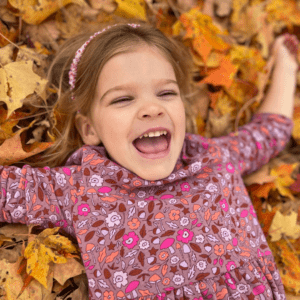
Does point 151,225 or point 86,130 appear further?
point 86,130

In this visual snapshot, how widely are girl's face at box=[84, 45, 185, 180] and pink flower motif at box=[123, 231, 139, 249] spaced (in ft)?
0.69

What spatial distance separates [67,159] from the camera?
1.32 meters

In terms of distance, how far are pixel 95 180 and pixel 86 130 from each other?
0.88ft

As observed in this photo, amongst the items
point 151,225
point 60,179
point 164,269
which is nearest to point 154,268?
point 164,269

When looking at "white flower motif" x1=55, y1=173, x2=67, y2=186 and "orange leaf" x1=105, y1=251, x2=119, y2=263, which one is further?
"white flower motif" x1=55, y1=173, x2=67, y2=186

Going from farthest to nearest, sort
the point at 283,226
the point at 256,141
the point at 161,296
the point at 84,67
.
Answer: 1. the point at 256,141
2. the point at 283,226
3. the point at 84,67
4. the point at 161,296

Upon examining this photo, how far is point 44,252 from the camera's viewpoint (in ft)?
3.36

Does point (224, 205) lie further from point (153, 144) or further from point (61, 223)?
point (61, 223)

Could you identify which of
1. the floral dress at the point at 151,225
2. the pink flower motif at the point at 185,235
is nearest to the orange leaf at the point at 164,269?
the floral dress at the point at 151,225

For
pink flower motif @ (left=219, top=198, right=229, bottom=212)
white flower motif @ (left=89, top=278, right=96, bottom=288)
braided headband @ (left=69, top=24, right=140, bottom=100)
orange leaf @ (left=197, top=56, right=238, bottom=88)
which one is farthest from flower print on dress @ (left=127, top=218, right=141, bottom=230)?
orange leaf @ (left=197, top=56, right=238, bottom=88)

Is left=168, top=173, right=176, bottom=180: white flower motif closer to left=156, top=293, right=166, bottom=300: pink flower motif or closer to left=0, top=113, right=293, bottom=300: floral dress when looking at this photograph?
left=0, top=113, right=293, bottom=300: floral dress

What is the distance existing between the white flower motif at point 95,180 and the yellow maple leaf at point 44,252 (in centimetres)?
21

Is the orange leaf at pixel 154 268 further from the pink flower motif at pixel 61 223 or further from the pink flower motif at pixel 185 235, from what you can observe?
the pink flower motif at pixel 61 223

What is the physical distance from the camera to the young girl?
1.01m
